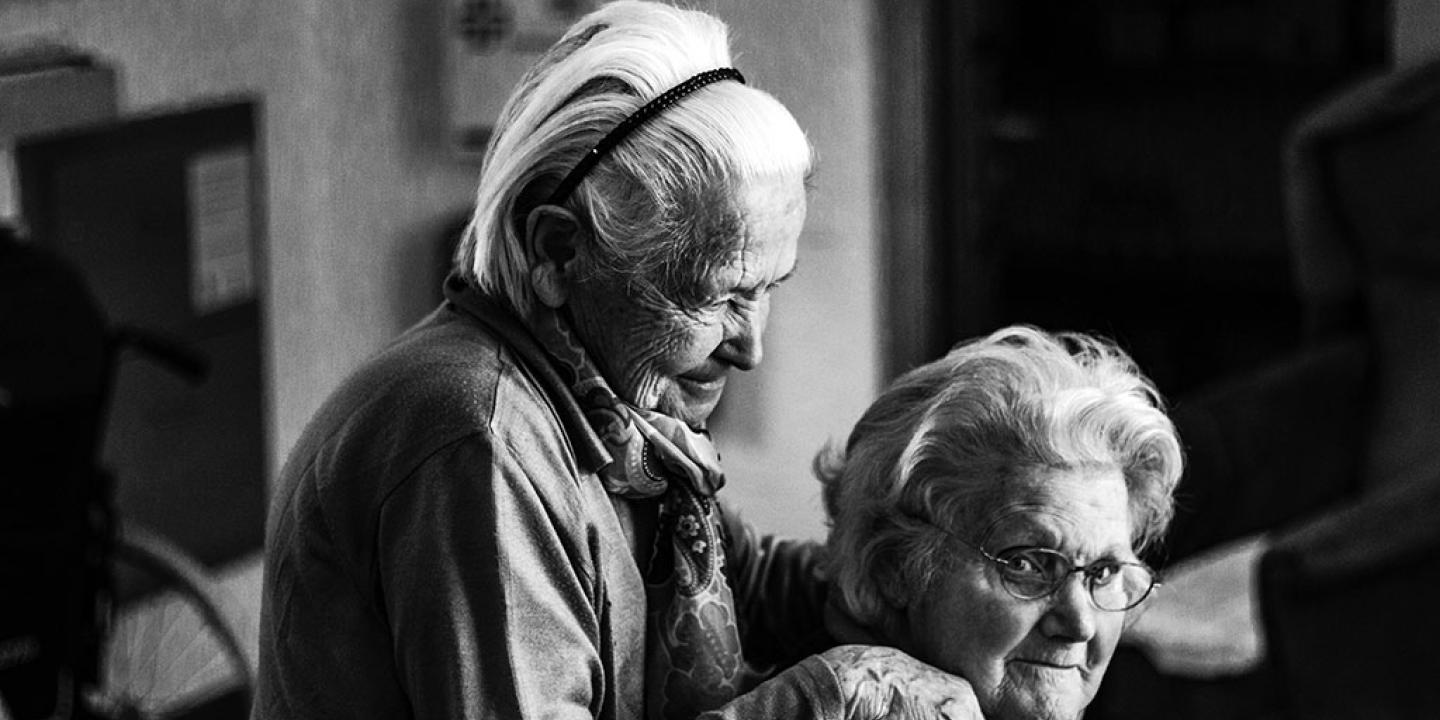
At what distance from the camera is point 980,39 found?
521 cm

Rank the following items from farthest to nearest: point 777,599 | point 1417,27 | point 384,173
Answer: point 384,173, point 1417,27, point 777,599

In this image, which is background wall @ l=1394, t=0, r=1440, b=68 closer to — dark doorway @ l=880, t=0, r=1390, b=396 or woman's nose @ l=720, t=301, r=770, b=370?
woman's nose @ l=720, t=301, r=770, b=370

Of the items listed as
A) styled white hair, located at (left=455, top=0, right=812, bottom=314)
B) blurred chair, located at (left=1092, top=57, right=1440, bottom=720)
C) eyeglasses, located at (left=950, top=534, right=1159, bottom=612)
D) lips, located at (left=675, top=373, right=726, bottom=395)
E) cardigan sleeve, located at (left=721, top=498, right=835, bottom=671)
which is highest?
styled white hair, located at (left=455, top=0, right=812, bottom=314)

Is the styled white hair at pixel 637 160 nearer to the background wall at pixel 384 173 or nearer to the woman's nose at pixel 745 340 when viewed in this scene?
the woman's nose at pixel 745 340

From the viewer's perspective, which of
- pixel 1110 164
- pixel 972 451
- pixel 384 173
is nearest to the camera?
pixel 972 451

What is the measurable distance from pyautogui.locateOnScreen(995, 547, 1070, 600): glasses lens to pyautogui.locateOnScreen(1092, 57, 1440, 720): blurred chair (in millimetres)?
1396

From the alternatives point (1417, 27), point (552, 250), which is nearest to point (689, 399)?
point (552, 250)

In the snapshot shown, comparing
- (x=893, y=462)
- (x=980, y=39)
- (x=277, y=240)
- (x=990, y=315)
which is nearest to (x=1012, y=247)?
(x=990, y=315)

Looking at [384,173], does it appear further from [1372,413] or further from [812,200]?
[1372,413]

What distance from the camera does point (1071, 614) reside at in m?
1.39

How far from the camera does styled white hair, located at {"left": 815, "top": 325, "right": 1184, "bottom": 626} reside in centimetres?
142

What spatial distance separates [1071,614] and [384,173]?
2.97m

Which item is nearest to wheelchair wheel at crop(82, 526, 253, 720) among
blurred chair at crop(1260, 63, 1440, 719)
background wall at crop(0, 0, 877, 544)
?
background wall at crop(0, 0, 877, 544)

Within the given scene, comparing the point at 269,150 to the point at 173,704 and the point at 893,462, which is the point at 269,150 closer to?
the point at 173,704
